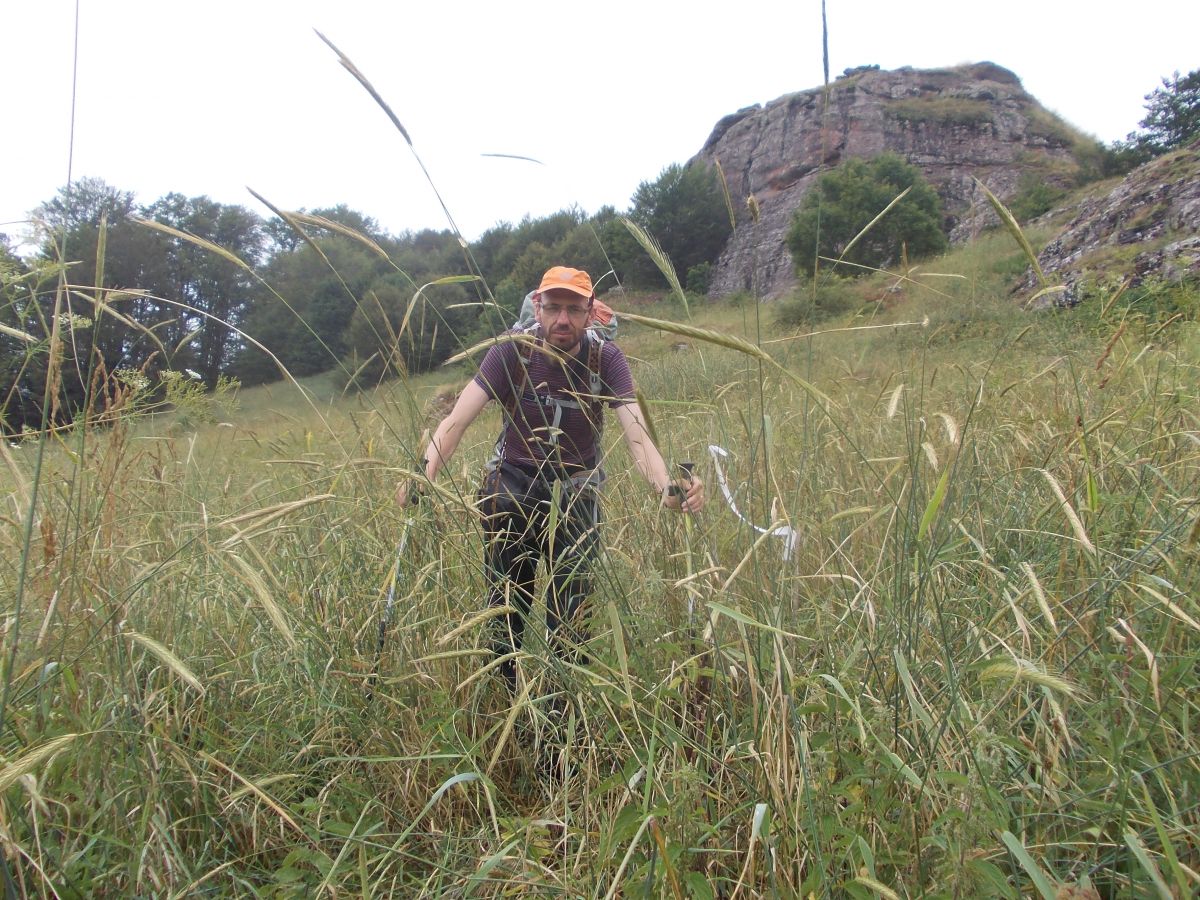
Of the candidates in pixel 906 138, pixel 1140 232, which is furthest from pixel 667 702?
pixel 906 138

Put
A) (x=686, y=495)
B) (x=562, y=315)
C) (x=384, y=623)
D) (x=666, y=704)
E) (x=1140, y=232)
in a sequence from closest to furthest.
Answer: (x=666, y=704), (x=686, y=495), (x=384, y=623), (x=562, y=315), (x=1140, y=232)

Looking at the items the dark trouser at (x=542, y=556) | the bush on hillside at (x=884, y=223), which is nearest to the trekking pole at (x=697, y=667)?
the dark trouser at (x=542, y=556)

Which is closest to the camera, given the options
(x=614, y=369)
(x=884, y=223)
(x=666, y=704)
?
(x=666, y=704)

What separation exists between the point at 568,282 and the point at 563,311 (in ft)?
0.35

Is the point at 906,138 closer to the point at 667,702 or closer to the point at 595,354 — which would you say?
the point at 595,354

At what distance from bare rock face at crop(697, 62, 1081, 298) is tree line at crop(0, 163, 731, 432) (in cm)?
584

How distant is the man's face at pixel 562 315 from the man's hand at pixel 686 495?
0.92 metres

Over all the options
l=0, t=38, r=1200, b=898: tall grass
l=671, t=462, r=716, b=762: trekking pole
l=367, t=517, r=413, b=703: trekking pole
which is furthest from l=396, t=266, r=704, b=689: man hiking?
l=671, t=462, r=716, b=762: trekking pole

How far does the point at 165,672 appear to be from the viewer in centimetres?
185

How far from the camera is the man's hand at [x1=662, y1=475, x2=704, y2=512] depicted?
161 centimetres

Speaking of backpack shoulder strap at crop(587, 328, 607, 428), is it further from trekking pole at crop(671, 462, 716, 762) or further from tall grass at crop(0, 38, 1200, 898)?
trekking pole at crop(671, 462, 716, 762)

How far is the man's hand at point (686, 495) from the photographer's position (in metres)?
1.61

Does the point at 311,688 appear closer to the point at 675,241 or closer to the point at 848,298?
the point at 848,298

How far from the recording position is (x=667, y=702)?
4.88ft
